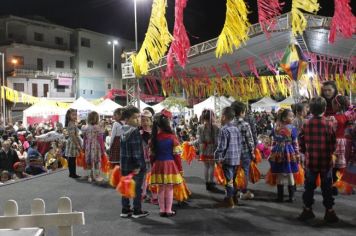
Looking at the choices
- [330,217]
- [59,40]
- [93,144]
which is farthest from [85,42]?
[330,217]

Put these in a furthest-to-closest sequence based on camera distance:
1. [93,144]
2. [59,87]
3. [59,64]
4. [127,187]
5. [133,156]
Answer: [59,64], [59,87], [93,144], [133,156], [127,187]

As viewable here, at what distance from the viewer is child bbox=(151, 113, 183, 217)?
550 centimetres

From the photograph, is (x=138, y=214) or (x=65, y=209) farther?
(x=138, y=214)

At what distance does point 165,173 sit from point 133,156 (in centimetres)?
50

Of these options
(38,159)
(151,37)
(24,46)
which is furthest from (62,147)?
(24,46)

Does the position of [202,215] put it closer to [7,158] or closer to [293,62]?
[293,62]

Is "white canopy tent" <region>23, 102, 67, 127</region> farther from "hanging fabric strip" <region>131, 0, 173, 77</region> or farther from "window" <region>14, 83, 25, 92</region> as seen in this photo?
"window" <region>14, 83, 25, 92</region>

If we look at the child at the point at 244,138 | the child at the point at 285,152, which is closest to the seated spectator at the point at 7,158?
the child at the point at 244,138

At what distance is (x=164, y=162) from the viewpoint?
553 cm

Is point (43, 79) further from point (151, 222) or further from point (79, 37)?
point (151, 222)

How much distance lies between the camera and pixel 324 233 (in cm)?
450

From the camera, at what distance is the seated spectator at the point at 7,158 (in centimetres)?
909

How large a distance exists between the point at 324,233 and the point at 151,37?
4595 mm

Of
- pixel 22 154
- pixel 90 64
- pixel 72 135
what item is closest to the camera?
pixel 72 135
